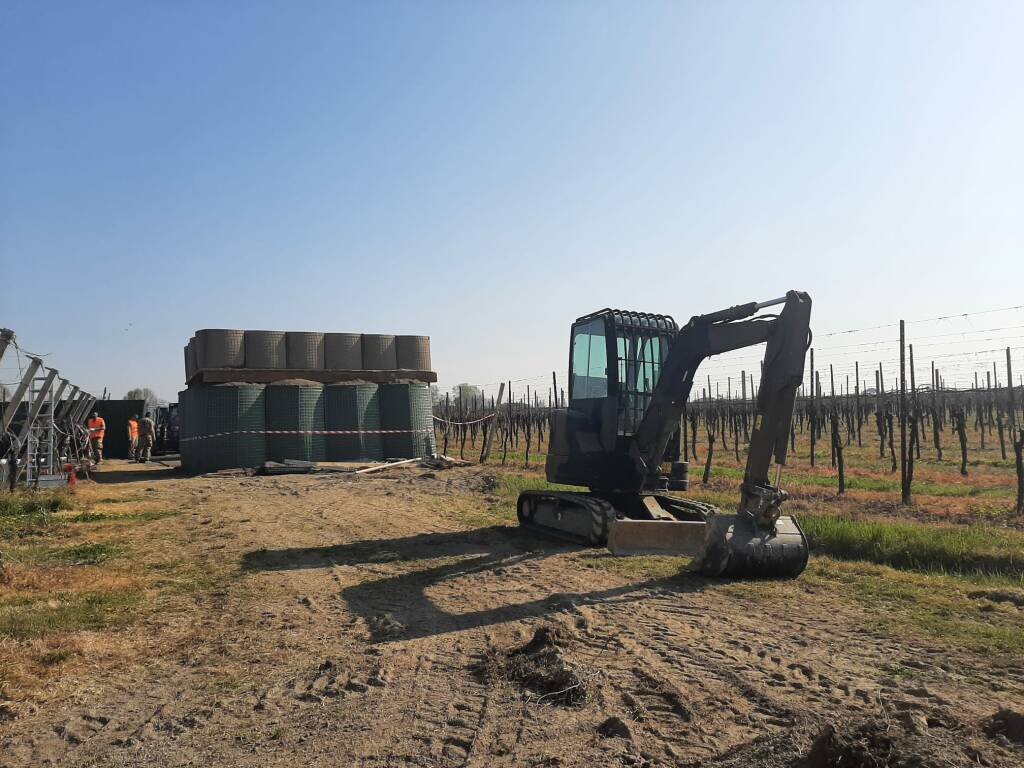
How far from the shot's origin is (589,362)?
31.0ft

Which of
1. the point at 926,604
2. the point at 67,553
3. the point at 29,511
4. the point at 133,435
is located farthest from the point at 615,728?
the point at 133,435

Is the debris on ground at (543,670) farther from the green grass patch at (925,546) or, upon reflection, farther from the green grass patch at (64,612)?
the green grass patch at (925,546)

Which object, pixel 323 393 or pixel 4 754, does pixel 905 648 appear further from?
pixel 323 393

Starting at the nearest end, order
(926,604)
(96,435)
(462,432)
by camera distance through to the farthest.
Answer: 1. (926,604)
2. (96,435)
3. (462,432)

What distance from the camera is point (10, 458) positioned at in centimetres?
1345

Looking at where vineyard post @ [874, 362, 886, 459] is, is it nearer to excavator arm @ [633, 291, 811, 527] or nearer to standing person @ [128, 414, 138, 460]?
excavator arm @ [633, 291, 811, 527]

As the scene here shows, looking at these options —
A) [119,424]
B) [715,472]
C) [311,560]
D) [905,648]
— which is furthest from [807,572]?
[119,424]

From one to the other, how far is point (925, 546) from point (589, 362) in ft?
14.4

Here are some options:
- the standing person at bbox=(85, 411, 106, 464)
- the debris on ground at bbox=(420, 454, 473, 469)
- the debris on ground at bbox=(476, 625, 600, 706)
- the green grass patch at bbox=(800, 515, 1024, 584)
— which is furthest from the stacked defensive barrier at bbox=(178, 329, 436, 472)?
the debris on ground at bbox=(476, 625, 600, 706)

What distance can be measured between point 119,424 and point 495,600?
2800 centimetres

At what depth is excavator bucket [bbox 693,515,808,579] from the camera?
23.3 ft

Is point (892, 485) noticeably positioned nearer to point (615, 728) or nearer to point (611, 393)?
point (611, 393)

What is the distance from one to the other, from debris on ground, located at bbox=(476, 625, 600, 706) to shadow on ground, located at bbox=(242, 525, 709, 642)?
0.85 m

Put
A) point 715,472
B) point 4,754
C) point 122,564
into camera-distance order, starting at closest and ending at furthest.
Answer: point 4,754
point 122,564
point 715,472
